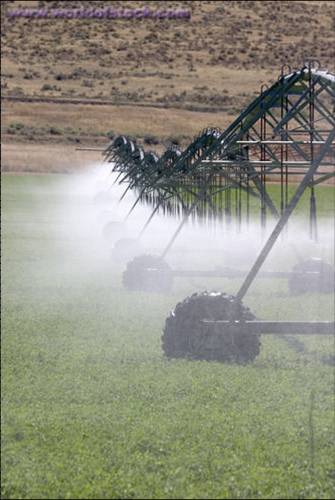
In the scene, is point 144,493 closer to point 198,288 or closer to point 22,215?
point 198,288

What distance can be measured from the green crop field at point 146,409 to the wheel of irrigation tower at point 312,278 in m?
1.73

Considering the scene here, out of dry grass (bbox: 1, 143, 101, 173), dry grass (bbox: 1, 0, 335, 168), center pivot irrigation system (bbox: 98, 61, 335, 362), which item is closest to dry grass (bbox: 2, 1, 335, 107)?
dry grass (bbox: 1, 0, 335, 168)

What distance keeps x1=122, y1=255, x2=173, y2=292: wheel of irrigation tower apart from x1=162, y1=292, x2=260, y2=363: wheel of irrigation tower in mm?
6946

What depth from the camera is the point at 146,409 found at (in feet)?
40.9

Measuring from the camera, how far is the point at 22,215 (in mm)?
40969

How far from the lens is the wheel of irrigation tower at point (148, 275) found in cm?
2178

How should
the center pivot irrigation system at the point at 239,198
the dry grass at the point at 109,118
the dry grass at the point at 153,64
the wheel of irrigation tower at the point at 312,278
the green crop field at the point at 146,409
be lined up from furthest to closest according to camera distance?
the dry grass at the point at 153,64, the dry grass at the point at 109,118, the wheel of irrigation tower at the point at 312,278, the center pivot irrigation system at the point at 239,198, the green crop field at the point at 146,409

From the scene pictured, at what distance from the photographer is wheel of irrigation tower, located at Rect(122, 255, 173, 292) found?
2178cm

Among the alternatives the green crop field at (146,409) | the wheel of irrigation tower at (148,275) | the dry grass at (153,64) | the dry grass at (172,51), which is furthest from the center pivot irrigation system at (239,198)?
the dry grass at (172,51)

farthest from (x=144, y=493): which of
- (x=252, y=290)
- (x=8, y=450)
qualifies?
(x=252, y=290)

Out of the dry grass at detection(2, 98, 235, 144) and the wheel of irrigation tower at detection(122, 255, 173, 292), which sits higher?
the dry grass at detection(2, 98, 235, 144)

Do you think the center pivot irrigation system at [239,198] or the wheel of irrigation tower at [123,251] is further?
the wheel of irrigation tower at [123,251]

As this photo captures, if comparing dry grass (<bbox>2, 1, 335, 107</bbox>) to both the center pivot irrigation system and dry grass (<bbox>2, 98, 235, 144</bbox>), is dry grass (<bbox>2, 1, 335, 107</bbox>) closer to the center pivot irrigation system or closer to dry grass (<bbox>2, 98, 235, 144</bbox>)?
dry grass (<bbox>2, 98, 235, 144</bbox>)

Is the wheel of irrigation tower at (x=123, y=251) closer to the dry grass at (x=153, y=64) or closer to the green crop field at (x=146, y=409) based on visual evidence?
the green crop field at (x=146, y=409)
